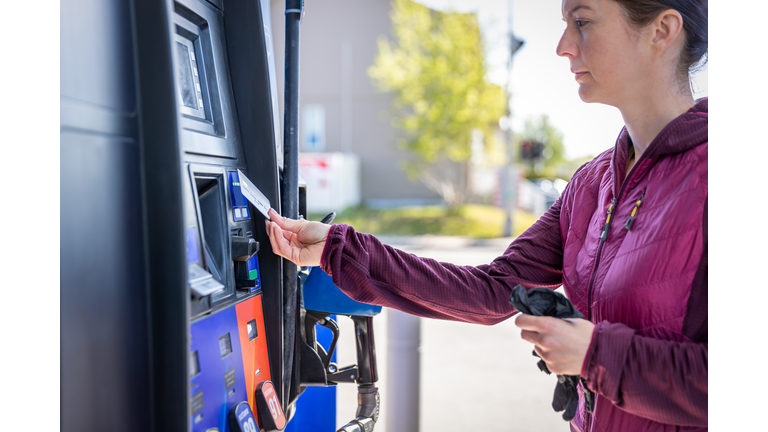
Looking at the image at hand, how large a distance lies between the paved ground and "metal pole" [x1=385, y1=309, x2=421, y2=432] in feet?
0.35

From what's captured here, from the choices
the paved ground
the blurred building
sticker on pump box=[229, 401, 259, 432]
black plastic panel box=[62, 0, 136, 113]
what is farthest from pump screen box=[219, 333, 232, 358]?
the blurred building

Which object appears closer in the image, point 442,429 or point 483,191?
point 442,429

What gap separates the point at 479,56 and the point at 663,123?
11.4 meters

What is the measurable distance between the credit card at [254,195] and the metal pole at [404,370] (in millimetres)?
1012

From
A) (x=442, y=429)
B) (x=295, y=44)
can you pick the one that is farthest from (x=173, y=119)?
(x=442, y=429)

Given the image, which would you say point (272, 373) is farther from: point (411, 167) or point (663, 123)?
point (411, 167)

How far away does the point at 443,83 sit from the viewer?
12047mm

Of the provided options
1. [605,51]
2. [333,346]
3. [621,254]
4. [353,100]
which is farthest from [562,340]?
[353,100]

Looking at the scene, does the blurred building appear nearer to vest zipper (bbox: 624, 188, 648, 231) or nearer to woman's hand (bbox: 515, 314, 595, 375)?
vest zipper (bbox: 624, 188, 648, 231)

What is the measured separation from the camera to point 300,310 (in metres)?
1.60

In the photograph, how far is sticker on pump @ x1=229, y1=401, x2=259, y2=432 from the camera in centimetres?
119

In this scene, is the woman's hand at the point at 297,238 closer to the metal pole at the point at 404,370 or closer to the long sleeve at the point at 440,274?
the long sleeve at the point at 440,274

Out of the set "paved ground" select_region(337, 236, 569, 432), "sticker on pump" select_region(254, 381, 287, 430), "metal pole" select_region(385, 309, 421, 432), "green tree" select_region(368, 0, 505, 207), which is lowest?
"paved ground" select_region(337, 236, 569, 432)
